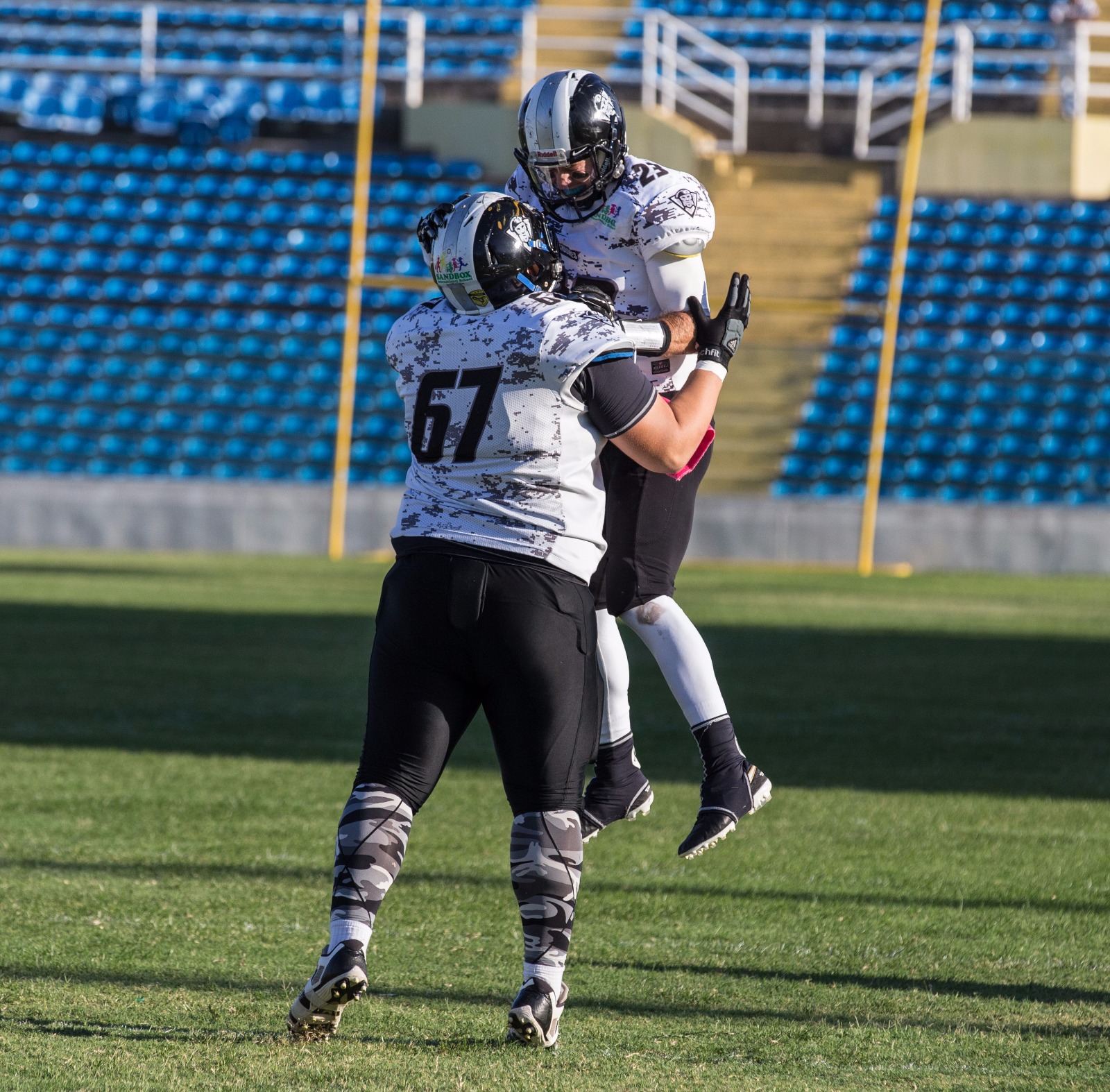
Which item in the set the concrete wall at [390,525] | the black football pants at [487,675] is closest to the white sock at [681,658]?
the black football pants at [487,675]

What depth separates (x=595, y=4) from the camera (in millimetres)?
24016

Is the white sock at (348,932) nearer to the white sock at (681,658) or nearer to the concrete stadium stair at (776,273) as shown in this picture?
the white sock at (681,658)

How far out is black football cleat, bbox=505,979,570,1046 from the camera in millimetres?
3469

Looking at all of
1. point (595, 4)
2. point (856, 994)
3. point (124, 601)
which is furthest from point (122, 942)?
point (595, 4)

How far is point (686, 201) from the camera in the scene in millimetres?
4375

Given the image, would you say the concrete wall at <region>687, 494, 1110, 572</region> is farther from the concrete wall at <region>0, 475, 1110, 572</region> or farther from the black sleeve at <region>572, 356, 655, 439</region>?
the black sleeve at <region>572, 356, 655, 439</region>

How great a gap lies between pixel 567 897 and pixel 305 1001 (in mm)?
578

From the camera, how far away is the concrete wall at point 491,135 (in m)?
20.3

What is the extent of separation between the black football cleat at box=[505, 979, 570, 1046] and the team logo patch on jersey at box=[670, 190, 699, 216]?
6.44 feet

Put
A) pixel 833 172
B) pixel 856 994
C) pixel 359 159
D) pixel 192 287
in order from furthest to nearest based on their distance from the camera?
pixel 833 172
pixel 192 287
pixel 359 159
pixel 856 994

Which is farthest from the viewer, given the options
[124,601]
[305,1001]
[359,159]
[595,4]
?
[595,4]

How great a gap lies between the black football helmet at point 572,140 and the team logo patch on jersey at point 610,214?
17 mm

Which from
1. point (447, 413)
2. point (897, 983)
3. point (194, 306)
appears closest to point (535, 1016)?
point (897, 983)

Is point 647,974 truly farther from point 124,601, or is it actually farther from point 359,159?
point 359,159
